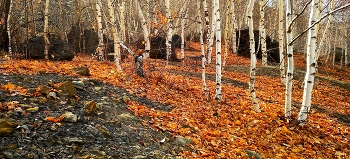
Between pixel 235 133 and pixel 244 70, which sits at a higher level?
pixel 244 70

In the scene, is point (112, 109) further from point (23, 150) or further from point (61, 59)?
point (61, 59)

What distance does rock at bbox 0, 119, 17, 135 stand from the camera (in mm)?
3995

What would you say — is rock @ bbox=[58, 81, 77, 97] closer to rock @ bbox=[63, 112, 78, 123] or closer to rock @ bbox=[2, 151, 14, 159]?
rock @ bbox=[63, 112, 78, 123]

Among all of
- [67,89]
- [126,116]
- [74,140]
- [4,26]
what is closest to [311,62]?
[126,116]

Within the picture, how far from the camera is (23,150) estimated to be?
3809mm

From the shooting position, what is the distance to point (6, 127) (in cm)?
410

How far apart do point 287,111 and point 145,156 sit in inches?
206

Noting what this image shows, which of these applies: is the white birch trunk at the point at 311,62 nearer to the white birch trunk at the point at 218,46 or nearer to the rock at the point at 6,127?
the white birch trunk at the point at 218,46

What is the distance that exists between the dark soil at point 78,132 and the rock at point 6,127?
0.12 ft

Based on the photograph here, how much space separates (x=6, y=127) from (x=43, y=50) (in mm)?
9128

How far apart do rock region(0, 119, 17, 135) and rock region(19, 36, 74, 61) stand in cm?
852

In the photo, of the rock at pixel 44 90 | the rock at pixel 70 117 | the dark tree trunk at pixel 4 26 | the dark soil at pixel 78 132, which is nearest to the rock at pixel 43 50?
the dark tree trunk at pixel 4 26

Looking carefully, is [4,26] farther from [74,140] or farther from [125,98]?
[74,140]

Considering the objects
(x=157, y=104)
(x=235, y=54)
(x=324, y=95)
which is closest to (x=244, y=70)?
(x=324, y=95)
